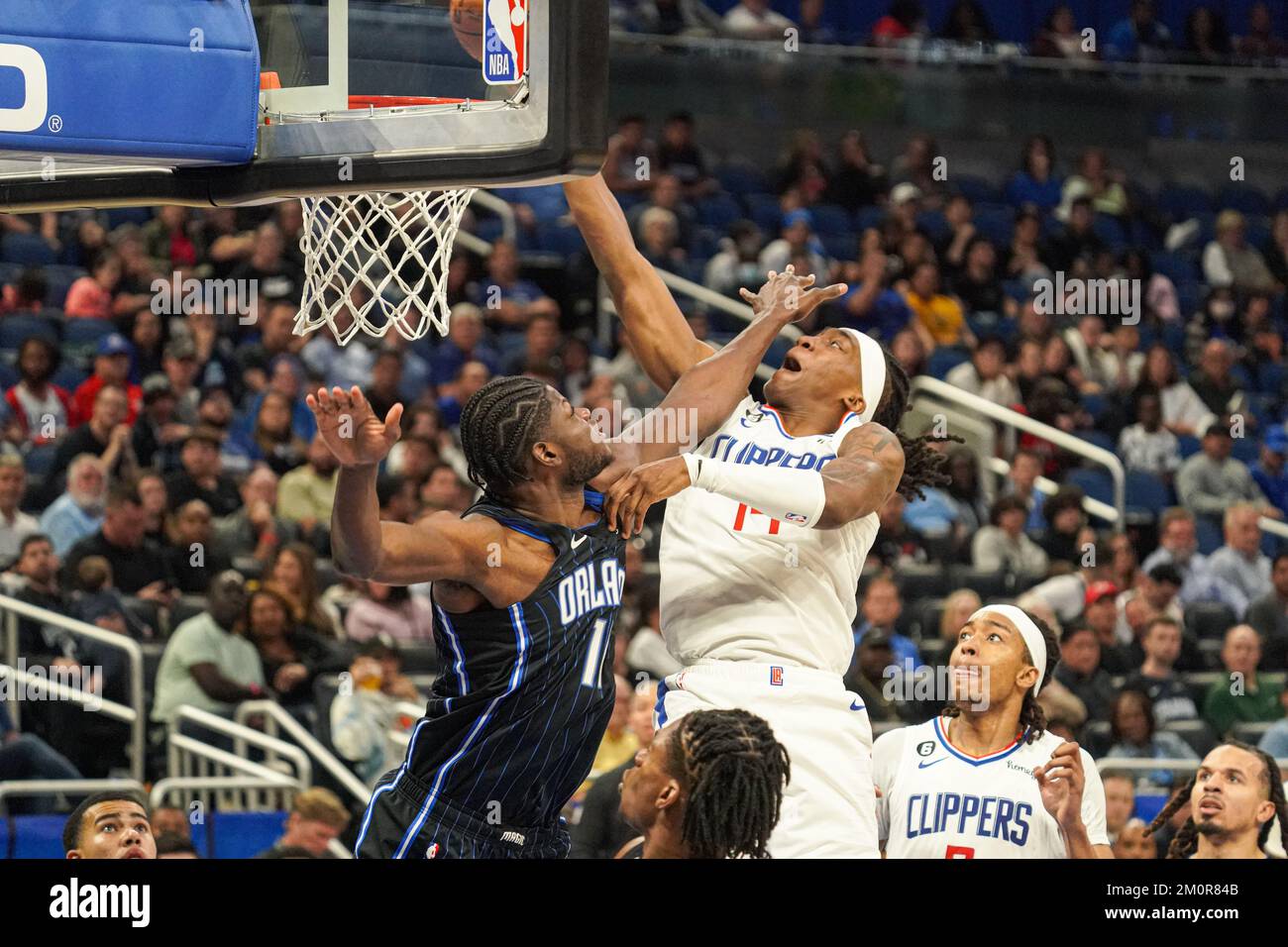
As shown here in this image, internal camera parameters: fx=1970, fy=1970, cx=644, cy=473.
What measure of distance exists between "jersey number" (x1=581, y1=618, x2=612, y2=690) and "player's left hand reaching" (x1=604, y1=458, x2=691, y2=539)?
302mm

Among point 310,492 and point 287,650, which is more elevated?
point 310,492

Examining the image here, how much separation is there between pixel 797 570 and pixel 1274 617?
230 inches

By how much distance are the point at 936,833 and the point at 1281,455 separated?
7217 millimetres

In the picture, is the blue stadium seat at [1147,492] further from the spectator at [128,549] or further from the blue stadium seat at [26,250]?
the blue stadium seat at [26,250]

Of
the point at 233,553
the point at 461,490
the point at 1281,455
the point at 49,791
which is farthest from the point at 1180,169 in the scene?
the point at 49,791

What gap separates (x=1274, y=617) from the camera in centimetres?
991

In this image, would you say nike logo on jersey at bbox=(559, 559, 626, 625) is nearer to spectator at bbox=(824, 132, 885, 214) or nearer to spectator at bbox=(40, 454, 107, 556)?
spectator at bbox=(40, 454, 107, 556)

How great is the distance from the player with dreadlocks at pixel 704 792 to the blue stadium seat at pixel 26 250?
7.33 metres

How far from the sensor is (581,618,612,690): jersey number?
14.4ft

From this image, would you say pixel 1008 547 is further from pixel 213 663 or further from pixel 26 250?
pixel 26 250

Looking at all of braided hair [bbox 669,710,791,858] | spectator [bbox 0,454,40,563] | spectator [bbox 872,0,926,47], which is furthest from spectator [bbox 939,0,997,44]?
braided hair [bbox 669,710,791,858]

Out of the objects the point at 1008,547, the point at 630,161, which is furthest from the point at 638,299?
the point at 630,161
